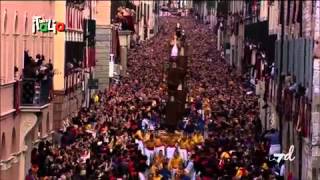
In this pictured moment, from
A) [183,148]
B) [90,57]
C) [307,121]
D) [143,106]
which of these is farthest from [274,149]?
[90,57]

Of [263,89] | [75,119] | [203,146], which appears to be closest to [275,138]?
[203,146]

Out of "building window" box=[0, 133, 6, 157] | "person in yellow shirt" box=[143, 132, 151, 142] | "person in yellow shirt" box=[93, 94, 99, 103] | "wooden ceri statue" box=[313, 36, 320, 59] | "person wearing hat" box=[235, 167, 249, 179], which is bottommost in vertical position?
"person in yellow shirt" box=[93, 94, 99, 103]

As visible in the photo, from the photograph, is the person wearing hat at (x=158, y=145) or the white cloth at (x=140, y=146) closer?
the person wearing hat at (x=158, y=145)

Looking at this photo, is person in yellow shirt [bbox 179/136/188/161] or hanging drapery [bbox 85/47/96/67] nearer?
person in yellow shirt [bbox 179/136/188/161]

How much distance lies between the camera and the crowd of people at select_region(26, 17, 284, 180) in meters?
33.1

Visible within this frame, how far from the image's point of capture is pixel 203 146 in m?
39.6

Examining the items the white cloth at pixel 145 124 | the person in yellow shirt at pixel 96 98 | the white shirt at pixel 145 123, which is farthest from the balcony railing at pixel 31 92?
the person in yellow shirt at pixel 96 98

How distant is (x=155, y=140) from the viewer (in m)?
40.4

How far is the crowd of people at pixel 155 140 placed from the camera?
109 feet

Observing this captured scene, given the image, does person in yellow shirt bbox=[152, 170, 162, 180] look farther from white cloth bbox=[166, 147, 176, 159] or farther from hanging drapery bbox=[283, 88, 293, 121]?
hanging drapery bbox=[283, 88, 293, 121]

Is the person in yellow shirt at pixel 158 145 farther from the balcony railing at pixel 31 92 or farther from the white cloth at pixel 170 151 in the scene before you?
the balcony railing at pixel 31 92

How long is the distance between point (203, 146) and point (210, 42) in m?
104

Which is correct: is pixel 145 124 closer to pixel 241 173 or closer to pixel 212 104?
pixel 212 104

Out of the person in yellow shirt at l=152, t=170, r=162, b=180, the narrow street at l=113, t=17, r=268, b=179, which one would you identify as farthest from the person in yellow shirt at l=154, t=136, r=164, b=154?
the person in yellow shirt at l=152, t=170, r=162, b=180
